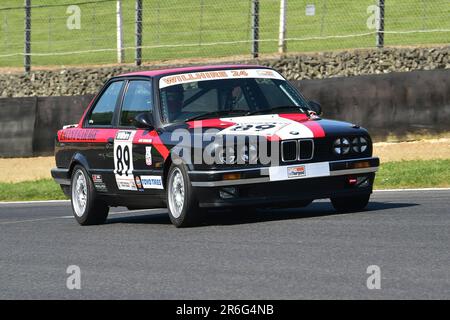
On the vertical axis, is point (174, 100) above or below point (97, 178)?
above

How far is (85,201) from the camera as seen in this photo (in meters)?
13.2

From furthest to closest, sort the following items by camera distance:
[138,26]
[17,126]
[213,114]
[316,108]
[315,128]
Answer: [138,26], [17,126], [316,108], [213,114], [315,128]

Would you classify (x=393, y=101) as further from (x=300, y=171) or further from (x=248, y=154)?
(x=248, y=154)

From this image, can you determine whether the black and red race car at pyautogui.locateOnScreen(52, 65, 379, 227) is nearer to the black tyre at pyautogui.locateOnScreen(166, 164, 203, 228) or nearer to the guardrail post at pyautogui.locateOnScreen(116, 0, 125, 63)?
the black tyre at pyautogui.locateOnScreen(166, 164, 203, 228)

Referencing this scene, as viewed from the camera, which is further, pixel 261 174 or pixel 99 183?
pixel 99 183

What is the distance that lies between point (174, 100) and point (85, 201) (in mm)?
1642

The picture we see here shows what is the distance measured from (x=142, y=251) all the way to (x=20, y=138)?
12.9 m


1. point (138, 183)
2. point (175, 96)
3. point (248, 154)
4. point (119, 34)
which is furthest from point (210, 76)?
point (119, 34)

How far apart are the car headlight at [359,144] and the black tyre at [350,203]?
0.52 m

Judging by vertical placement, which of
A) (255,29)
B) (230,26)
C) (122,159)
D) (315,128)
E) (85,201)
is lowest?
(85,201)

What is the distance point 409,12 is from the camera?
86.2 feet

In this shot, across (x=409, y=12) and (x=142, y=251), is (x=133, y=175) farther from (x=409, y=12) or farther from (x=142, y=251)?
(x=409, y=12)

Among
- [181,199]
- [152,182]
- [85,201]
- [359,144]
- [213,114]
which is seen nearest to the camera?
Answer: [181,199]

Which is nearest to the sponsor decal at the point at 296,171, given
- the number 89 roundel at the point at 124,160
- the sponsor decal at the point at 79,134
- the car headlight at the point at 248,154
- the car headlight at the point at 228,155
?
the car headlight at the point at 248,154
